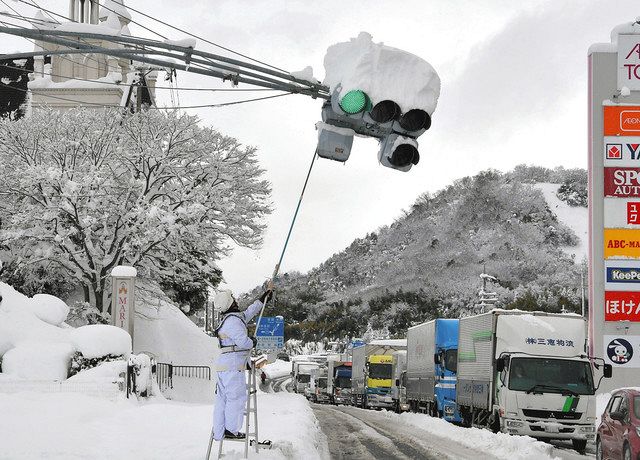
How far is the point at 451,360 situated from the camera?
32219 millimetres

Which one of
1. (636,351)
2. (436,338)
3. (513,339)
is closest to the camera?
(513,339)

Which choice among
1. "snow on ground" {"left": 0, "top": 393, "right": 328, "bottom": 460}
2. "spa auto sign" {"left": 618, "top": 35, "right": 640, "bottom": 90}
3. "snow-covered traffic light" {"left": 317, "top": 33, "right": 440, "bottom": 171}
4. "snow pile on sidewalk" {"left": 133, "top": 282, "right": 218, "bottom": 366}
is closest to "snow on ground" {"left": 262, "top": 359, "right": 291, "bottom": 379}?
"snow pile on sidewalk" {"left": 133, "top": 282, "right": 218, "bottom": 366}

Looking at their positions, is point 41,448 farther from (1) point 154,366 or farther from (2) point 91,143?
(2) point 91,143

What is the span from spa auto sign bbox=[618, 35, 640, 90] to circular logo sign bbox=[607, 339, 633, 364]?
1050 cm

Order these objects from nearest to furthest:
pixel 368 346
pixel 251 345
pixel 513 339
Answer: pixel 251 345 < pixel 513 339 < pixel 368 346

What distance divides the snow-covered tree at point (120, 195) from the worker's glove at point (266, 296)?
26.2 meters

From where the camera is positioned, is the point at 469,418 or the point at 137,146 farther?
the point at 137,146

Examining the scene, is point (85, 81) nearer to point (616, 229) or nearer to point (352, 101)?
point (616, 229)

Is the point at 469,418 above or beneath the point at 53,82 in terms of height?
beneath

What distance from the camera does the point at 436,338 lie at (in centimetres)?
3509

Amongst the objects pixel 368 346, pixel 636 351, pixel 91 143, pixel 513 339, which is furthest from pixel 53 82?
pixel 513 339

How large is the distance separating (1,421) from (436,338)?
20.1 meters

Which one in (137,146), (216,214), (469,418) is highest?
(137,146)

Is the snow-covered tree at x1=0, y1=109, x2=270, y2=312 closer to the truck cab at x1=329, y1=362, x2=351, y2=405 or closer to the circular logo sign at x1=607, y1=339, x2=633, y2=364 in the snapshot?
the circular logo sign at x1=607, y1=339, x2=633, y2=364
